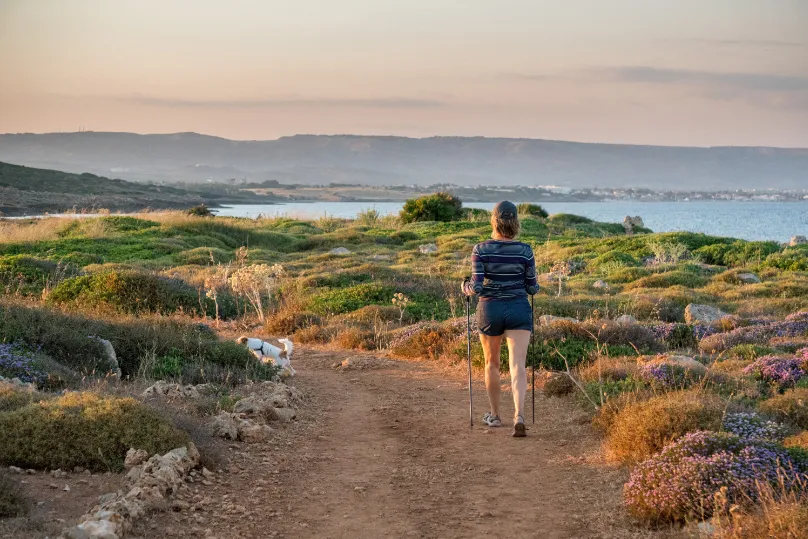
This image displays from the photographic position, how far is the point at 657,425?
23.5 ft

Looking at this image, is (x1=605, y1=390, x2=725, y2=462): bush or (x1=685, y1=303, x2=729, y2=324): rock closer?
(x1=605, y1=390, x2=725, y2=462): bush

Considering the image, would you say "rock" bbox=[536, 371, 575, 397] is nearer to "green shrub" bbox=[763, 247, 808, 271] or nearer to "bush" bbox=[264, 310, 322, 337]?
"bush" bbox=[264, 310, 322, 337]

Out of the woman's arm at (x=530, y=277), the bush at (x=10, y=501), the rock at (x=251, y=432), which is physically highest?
the woman's arm at (x=530, y=277)

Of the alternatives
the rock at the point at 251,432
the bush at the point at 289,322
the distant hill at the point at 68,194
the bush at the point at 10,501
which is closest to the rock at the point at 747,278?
the bush at the point at 289,322

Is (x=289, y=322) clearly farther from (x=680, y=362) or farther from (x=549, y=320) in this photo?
(x=680, y=362)

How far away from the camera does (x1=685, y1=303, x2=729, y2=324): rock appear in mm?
15336

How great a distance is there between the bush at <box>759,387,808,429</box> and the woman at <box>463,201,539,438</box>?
2383 millimetres

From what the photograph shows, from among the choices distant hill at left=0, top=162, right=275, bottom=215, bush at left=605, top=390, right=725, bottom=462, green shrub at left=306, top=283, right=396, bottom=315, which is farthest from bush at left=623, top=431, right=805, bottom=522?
distant hill at left=0, top=162, right=275, bottom=215

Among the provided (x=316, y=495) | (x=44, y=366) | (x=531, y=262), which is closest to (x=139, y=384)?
(x=44, y=366)

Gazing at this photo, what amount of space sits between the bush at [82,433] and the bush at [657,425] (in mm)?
3715

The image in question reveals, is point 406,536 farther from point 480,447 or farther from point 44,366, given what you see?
point 44,366

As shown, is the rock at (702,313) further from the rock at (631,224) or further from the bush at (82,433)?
the rock at (631,224)

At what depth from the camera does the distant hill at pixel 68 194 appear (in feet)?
232

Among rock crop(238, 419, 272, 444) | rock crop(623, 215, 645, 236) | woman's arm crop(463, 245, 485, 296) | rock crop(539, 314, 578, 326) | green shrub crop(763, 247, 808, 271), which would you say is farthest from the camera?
rock crop(623, 215, 645, 236)
